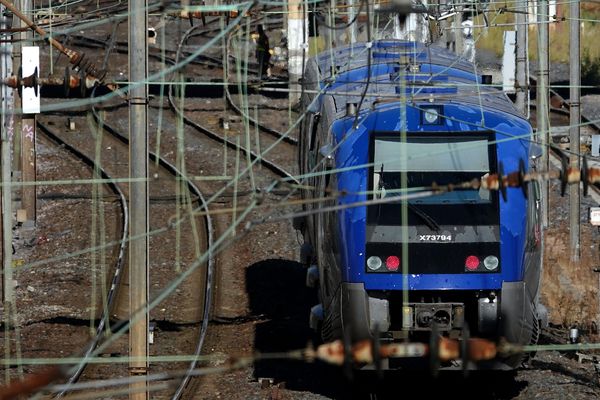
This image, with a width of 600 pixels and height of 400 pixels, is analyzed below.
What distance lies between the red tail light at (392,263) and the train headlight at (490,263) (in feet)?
2.69

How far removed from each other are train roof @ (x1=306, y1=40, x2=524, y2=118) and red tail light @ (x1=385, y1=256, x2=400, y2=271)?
5.12 ft

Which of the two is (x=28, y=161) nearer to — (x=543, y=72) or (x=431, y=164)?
(x=543, y=72)

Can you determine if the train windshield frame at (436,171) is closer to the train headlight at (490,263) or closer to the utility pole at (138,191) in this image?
the train headlight at (490,263)

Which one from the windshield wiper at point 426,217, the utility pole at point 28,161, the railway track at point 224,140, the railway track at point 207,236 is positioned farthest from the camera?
the railway track at point 224,140

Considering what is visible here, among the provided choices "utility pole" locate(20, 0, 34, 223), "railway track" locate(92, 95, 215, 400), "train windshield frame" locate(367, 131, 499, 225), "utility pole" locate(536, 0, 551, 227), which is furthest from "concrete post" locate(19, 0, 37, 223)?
"train windshield frame" locate(367, 131, 499, 225)

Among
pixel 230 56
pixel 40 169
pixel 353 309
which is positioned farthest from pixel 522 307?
pixel 230 56

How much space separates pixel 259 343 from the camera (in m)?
16.5

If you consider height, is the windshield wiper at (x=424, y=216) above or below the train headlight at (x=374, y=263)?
above

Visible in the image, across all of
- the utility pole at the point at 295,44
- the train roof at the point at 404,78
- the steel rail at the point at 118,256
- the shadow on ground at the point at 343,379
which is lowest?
the shadow on ground at the point at 343,379

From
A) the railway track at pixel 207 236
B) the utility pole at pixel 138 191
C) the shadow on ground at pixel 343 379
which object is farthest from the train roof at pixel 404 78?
the shadow on ground at pixel 343 379

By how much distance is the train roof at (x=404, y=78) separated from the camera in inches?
563

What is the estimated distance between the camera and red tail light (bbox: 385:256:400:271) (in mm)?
13117

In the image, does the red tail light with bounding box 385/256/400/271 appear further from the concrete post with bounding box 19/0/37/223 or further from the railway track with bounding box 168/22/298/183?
the concrete post with bounding box 19/0/37/223

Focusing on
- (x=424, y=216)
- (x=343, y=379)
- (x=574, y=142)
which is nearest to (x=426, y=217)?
(x=424, y=216)
